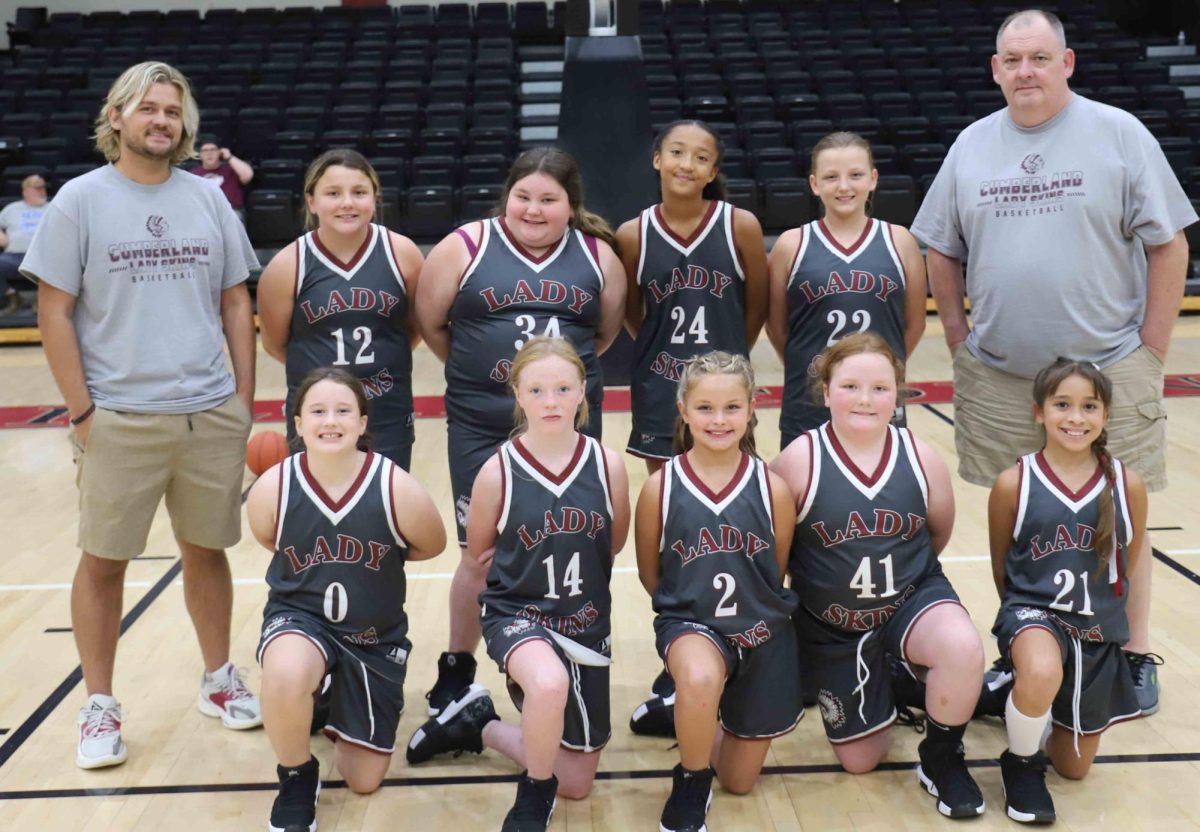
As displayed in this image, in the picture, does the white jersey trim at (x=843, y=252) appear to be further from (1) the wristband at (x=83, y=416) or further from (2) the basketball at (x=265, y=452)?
(2) the basketball at (x=265, y=452)

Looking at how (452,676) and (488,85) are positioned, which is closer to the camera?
(452,676)

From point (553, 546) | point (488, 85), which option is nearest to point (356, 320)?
point (553, 546)

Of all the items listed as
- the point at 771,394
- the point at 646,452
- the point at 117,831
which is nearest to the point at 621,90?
the point at 771,394

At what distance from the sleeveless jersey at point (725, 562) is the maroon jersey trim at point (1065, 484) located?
68cm

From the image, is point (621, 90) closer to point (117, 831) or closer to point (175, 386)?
point (175, 386)

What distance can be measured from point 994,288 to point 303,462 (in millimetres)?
1805

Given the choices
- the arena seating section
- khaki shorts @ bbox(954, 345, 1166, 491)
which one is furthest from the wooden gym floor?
the arena seating section

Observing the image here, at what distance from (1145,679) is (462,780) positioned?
1.81 metres

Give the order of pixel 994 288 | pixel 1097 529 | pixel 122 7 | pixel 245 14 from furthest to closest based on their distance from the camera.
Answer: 1. pixel 122 7
2. pixel 245 14
3. pixel 994 288
4. pixel 1097 529

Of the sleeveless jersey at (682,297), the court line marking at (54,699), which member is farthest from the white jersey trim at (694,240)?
the court line marking at (54,699)

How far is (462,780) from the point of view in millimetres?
2986

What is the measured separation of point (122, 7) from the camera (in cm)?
1545

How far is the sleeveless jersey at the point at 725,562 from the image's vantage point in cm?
280

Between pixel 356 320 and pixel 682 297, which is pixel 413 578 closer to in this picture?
pixel 356 320
